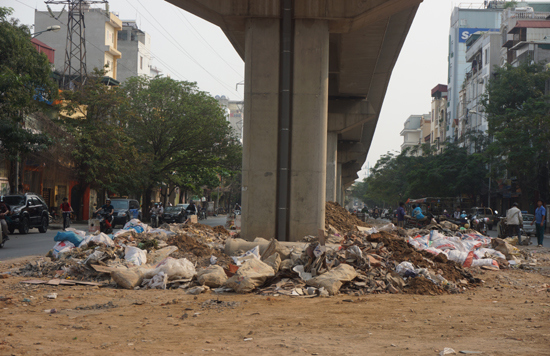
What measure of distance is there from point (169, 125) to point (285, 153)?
1150 inches

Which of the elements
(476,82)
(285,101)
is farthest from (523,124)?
(476,82)

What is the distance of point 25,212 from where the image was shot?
24.3 metres

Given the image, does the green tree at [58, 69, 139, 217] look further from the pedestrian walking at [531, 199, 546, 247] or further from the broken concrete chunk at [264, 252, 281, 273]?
the broken concrete chunk at [264, 252, 281, 273]

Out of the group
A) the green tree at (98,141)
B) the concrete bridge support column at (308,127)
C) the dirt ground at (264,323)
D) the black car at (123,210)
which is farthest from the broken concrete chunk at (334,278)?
the green tree at (98,141)

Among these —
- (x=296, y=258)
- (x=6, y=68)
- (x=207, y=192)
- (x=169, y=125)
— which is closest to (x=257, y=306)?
(x=296, y=258)

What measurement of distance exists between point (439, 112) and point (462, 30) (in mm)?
16494

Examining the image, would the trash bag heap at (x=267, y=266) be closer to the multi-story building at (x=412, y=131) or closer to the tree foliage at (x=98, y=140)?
the tree foliage at (x=98, y=140)

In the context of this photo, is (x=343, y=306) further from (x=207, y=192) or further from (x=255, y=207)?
(x=207, y=192)

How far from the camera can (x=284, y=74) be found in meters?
14.4

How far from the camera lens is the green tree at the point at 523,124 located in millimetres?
41219

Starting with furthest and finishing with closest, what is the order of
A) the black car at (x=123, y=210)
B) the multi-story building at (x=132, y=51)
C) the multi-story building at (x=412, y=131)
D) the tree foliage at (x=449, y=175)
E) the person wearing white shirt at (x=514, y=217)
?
the multi-story building at (x=412, y=131)
the multi-story building at (x=132, y=51)
the tree foliage at (x=449, y=175)
the black car at (x=123, y=210)
the person wearing white shirt at (x=514, y=217)

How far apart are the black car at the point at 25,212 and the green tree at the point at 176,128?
53.0ft

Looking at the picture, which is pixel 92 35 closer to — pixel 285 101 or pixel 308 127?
pixel 285 101

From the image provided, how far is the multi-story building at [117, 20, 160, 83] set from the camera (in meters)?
74.7
